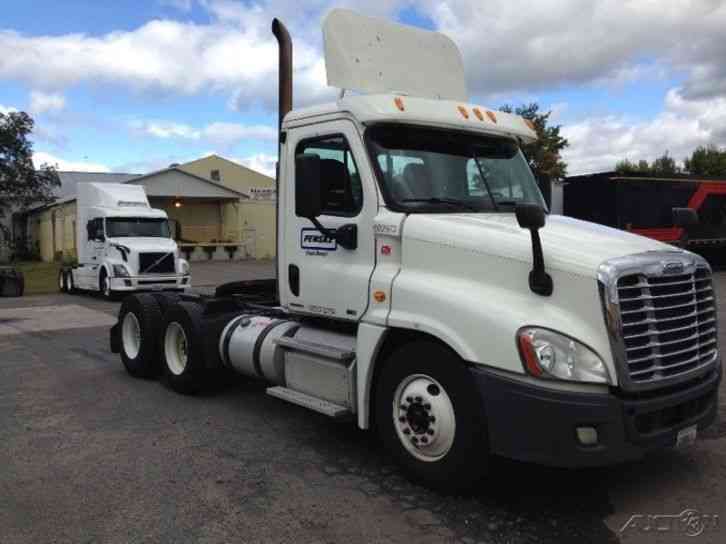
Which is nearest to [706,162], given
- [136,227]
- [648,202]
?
[648,202]

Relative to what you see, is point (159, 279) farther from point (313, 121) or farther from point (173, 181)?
point (173, 181)

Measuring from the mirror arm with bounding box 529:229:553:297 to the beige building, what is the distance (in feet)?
113

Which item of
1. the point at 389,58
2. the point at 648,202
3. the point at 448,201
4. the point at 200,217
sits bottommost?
the point at 448,201

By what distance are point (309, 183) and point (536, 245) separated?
5.50ft

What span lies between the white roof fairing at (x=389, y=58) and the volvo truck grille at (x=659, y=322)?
8.73 feet

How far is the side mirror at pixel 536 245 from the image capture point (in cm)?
376

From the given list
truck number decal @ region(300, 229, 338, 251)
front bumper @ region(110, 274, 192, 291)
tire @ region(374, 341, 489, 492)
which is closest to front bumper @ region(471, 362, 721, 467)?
tire @ region(374, 341, 489, 492)

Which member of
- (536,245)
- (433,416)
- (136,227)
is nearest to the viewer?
(536,245)

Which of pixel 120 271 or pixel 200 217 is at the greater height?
pixel 200 217

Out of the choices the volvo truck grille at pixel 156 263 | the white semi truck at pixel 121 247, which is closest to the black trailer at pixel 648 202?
the volvo truck grille at pixel 156 263

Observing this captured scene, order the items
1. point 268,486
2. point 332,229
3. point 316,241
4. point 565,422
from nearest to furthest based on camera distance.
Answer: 1. point 565,422
2. point 268,486
3. point 332,229
4. point 316,241

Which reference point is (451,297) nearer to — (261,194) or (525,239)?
(525,239)

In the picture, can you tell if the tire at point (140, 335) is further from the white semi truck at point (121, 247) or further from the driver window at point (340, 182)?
the white semi truck at point (121, 247)

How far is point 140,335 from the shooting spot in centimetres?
780
